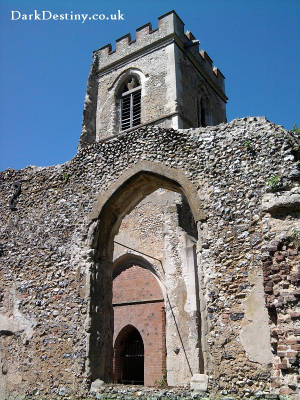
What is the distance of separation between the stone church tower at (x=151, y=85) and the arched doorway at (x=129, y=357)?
7.56m

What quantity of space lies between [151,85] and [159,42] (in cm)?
209

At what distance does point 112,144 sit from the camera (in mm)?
7977

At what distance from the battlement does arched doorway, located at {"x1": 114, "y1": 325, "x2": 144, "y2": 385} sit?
1199cm

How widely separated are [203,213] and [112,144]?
8.00ft

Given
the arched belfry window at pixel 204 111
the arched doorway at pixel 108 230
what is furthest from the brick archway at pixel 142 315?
the arched belfry window at pixel 204 111

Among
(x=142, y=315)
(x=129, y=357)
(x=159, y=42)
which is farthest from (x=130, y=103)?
(x=129, y=357)

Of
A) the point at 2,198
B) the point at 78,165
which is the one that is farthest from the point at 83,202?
the point at 2,198

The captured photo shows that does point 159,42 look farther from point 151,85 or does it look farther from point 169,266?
point 169,266

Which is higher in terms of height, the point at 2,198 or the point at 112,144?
the point at 112,144

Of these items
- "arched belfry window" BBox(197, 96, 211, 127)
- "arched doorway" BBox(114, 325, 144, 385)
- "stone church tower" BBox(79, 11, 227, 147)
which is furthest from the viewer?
"arched belfry window" BBox(197, 96, 211, 127)

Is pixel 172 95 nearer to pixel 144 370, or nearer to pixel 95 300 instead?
pixel 144 370

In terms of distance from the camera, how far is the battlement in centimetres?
1831

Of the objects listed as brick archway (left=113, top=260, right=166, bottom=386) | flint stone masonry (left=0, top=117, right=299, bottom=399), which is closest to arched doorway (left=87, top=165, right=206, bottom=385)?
flint stone masonry (left=0, top=117, right=299, bottom=399)

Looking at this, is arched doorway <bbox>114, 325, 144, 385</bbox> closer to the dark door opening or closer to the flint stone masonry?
the dark door opening
